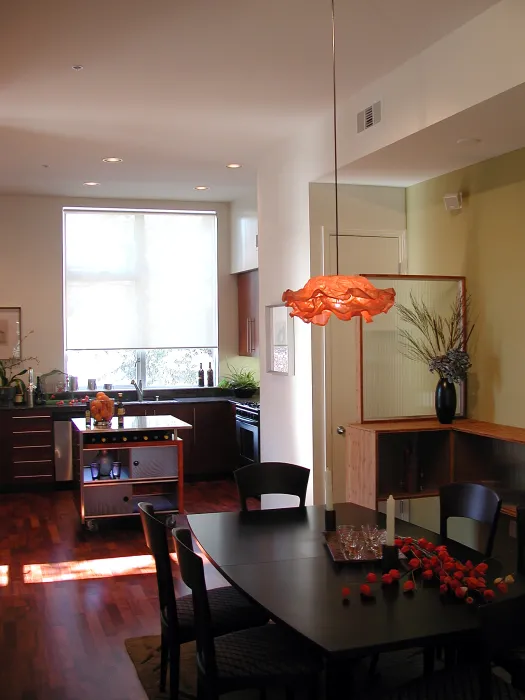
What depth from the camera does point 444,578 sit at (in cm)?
284

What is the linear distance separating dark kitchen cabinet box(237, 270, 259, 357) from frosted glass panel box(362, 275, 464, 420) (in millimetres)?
3457

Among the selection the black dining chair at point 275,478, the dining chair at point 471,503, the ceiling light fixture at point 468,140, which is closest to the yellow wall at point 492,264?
the ceiling light fixture at point 468,140

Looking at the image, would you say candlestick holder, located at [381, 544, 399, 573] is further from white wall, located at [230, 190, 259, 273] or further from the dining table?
white wall, located at [230, 190, 259, 273]

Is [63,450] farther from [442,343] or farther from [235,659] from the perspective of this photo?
[235,659]

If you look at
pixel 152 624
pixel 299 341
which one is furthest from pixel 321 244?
pixel 152 624

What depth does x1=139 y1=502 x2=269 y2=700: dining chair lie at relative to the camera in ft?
10.9

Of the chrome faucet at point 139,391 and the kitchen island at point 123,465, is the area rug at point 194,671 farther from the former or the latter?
the chrome faucet at point 139,391

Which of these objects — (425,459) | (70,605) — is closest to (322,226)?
(425,459)

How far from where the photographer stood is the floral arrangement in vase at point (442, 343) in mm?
5293

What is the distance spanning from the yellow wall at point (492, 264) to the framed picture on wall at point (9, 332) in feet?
16.6

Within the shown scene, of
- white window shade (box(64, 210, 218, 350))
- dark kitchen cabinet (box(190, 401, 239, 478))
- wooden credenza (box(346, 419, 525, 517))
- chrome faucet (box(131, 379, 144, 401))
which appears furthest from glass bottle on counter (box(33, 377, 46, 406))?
wooden credenza (box(346, 419, 525, 517))

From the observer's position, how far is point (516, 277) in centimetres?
511

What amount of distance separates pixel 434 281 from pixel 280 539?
103 inches

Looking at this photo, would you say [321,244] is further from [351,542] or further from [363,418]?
[351,542]
